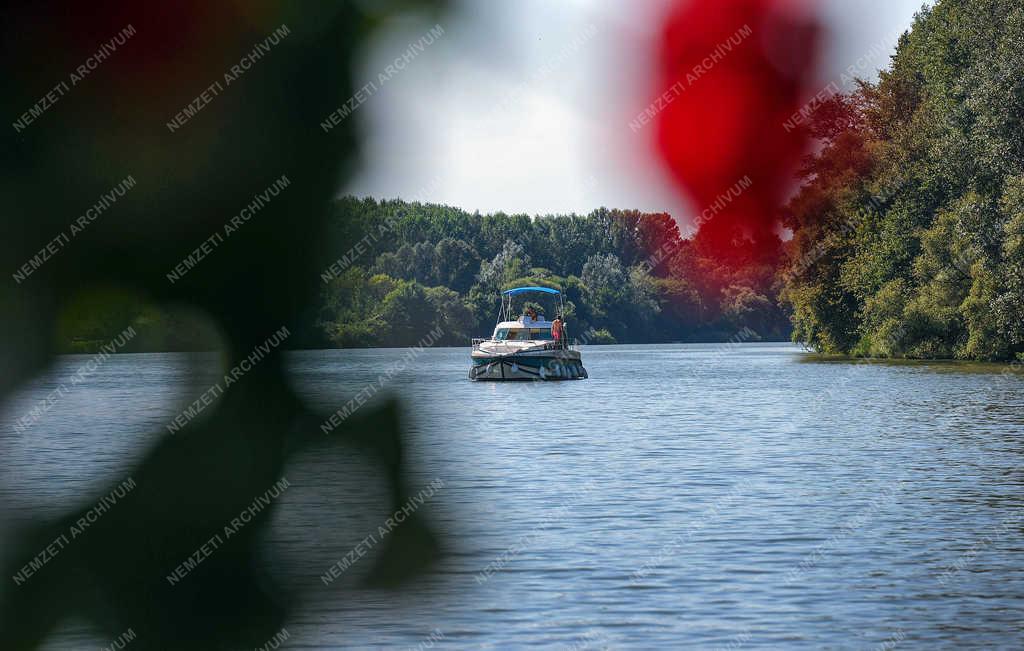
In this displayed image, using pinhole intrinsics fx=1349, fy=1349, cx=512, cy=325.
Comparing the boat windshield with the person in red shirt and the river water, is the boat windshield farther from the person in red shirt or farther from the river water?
the river water

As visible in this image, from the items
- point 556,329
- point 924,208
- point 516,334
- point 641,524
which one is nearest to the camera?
point 641,524

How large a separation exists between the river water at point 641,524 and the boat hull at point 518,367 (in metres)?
35.2

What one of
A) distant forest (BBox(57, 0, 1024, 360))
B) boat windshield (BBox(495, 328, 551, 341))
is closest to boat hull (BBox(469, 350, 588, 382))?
boat windshield (BBox(495, 328, 551, 341))

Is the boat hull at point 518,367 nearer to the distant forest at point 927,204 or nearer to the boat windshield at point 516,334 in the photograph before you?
the boat windshield at point 516,334

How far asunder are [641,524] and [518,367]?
54421 mm

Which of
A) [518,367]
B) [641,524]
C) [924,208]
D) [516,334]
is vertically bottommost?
[641,524]

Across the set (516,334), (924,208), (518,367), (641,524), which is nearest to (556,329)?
(516,334)

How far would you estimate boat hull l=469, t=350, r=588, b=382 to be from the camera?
70.5m

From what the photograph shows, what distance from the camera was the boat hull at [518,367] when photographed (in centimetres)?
7050

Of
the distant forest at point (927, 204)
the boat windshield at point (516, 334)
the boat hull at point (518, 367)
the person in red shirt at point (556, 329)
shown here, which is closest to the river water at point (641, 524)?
the distant forest at point (927, 204)

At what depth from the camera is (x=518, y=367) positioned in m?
71.0

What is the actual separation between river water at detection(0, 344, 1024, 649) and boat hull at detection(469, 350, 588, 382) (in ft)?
116

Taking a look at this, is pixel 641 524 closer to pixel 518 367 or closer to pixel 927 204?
pixel 518 367

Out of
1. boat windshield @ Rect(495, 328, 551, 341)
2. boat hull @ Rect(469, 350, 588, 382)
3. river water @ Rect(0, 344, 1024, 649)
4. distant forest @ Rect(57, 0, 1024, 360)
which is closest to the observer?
river water @ Rect(0, 344, 1024, 649)
